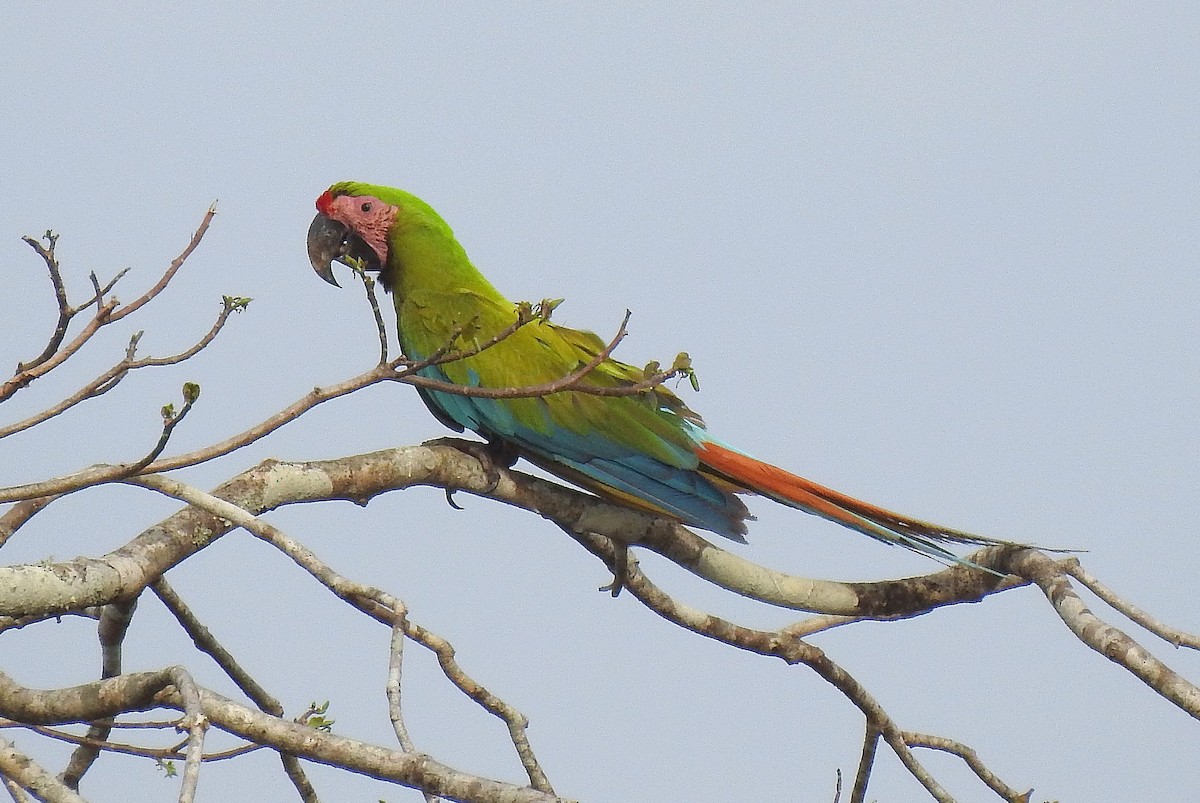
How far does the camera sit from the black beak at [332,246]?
9.46 ft

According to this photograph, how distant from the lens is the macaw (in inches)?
89.6

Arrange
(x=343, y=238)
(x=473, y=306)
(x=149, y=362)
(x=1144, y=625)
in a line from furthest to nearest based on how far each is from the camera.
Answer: (x=343, y=238) < (x=473, y=306) < (x=1144, y=625) < (x=149, y=362)

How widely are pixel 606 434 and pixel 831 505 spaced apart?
1.46ft

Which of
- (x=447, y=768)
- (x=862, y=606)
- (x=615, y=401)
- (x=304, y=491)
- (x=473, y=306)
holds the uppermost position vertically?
(x=473, y=306)

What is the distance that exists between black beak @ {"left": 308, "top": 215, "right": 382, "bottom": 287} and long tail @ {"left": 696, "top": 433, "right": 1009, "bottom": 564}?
0.97 metres

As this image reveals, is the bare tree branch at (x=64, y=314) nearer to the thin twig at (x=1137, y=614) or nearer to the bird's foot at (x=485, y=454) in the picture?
the bird's foot at (x=485, y=454)

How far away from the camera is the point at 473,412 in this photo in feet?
8.05

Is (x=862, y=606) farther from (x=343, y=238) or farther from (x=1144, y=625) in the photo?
(x=343, y=238)

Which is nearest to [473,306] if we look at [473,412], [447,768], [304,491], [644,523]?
[473,412]

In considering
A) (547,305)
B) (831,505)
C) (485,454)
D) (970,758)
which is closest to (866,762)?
(970,758)

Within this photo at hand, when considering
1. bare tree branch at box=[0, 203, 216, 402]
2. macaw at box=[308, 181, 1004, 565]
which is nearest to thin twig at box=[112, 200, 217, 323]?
bare tree branch at box=[0, 203, 216, 402]

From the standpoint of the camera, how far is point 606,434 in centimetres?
239

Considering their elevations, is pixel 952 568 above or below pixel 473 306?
below

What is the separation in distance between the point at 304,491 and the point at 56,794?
0.62m
